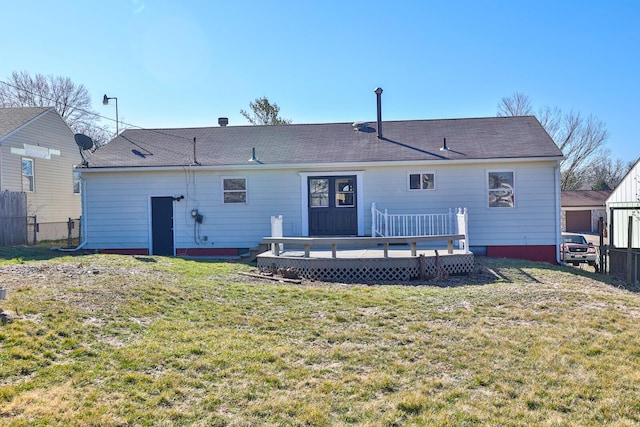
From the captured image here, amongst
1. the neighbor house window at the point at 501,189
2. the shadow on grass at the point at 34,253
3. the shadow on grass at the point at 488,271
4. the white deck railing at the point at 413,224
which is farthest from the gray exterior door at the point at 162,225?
the neighbor house window at the point at 501,189

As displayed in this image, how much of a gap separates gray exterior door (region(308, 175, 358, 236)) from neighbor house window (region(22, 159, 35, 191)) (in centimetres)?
1216

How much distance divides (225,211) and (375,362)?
1096 cm

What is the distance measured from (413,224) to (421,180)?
4.40 feet

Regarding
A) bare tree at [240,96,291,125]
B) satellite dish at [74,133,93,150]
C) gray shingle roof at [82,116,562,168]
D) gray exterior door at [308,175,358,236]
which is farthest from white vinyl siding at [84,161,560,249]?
bare tree at [240,96,291,125]

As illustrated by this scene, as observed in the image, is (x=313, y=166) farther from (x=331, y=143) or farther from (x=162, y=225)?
(x=162, y=225)

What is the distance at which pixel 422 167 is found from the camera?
47.7ft

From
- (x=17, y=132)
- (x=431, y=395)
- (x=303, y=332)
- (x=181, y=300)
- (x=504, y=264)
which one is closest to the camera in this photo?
(x=431, y=395)

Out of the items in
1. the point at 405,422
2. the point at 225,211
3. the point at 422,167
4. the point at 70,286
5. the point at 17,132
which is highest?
the point at 17,132

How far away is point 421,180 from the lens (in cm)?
1464

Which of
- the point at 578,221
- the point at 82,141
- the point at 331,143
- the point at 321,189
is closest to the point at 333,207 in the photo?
the point at 321,189

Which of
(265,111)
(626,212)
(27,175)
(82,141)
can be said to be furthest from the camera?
(265,111)

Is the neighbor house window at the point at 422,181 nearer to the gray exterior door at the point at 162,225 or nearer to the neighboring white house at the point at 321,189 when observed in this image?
the neighboring white house at the point at 321,189

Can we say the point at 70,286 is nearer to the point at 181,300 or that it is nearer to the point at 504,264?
the point at 181,300

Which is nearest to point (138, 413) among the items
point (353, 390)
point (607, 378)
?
point (353, 390)
